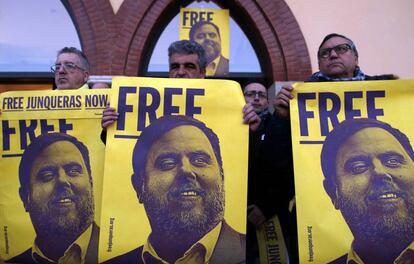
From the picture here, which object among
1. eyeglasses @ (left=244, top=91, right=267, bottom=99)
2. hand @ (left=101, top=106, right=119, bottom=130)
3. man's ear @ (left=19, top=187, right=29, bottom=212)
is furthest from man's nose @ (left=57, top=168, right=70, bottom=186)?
eyeglasses @ (left=244, top=91, right=267, bottom=99)

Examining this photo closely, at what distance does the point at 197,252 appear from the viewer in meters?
1.93

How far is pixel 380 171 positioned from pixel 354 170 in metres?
0.11

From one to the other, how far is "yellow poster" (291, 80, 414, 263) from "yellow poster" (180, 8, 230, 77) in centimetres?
314

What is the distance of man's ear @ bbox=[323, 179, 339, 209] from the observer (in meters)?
1.92

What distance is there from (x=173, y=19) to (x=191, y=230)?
12.2 ft

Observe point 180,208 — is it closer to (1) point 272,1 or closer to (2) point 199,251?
(2) point 199,251

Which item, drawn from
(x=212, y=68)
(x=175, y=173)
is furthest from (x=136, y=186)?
(x=212, y=68)

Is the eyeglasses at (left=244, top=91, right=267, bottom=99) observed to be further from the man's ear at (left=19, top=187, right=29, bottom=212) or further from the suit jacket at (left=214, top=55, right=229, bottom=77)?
the man's ear at (left=19, top=187, right=29, bottom=212)

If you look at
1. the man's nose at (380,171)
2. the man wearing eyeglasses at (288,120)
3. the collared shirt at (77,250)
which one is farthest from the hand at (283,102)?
the collared shirt at (77,250)

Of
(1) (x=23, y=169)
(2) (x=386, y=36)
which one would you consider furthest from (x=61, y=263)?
(2) (x=386, y=36)

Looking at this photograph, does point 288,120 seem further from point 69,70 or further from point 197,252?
point 69,70

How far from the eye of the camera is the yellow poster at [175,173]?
1.93 m

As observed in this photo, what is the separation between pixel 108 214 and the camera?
1.95 metres

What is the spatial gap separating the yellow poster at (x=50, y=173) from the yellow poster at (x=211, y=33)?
3.01 metres
